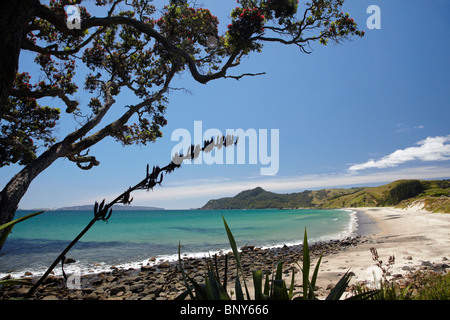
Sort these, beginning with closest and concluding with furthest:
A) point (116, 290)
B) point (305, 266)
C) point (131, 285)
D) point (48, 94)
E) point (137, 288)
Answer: point (305, 266) < point (48, 94) < point (116, 290) < point (137, 288) < point (131, 285)

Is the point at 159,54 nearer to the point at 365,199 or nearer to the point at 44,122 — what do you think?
the point at 44,122

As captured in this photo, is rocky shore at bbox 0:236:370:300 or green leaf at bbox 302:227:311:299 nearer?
green leaf at bbox 302:227:311:299

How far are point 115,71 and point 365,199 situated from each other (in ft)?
554

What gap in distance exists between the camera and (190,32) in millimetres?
9016

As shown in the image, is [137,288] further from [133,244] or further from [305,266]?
[133,244]

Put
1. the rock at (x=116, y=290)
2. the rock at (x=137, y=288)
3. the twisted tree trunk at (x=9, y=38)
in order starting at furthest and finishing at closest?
1. the rock at (x=137, y=288)
2. the rock at (x=116, y=290)
3. the twisted tree trunk at (x=9, y=38)

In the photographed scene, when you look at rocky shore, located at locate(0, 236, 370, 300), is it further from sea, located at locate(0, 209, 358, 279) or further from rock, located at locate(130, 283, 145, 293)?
sea, located at locate(0, 209, 358, 279)

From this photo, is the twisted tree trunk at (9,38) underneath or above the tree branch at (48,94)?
underneath

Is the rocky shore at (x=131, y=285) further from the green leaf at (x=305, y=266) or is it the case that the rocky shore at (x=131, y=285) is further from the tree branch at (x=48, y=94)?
the tree branch at (x=48, y=94)

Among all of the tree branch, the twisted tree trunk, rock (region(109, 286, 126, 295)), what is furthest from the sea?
the tree branch

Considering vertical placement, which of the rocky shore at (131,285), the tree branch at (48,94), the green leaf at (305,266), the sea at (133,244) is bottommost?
the sea at (133,244)

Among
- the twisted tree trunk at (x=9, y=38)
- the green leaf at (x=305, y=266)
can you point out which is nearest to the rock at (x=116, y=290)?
the twisted tree trunk at (x=9, y=38)

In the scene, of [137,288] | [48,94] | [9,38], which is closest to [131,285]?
[137,288]
